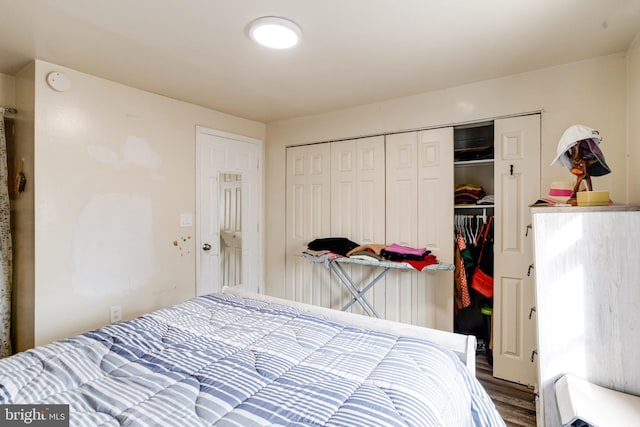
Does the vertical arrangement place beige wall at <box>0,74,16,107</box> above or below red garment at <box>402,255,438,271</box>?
above

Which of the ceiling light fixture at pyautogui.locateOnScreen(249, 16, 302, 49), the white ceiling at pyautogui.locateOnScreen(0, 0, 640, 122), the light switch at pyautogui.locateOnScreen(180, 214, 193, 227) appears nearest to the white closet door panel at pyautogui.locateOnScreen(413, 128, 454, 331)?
the white ceiling at pyautogui.locateOnScreen(0, 0, 640, 122)

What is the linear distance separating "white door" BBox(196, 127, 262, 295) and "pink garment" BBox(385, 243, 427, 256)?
1597 millimetres

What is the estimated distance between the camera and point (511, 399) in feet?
6.91

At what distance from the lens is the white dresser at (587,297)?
1.33 m

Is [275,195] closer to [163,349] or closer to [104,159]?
[104,159]

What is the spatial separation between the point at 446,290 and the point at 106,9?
286cm

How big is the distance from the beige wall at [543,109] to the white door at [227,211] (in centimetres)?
74

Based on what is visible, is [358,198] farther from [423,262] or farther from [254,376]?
[254,376]

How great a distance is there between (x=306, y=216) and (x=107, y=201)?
1.77m

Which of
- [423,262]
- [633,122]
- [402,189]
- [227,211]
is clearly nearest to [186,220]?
[227,211]

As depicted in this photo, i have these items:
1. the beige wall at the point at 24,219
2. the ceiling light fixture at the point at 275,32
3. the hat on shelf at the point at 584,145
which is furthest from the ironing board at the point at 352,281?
the beige wall at the point at 24,219

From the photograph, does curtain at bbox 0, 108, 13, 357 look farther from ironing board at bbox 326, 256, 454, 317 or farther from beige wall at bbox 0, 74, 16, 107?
ironing board at bbox 326, 256, 454, 317

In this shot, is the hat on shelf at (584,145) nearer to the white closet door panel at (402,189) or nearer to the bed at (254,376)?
the bed at (254,376)

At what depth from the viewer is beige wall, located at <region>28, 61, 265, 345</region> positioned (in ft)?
6.89
